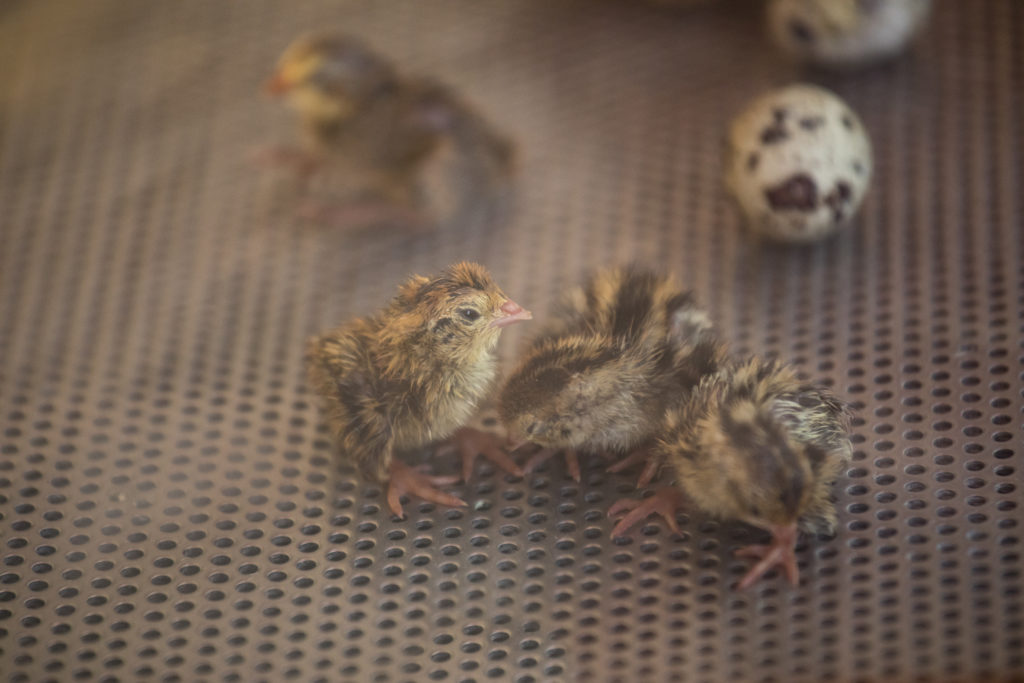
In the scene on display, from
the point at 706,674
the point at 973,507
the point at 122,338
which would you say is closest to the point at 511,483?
the point at 706,674

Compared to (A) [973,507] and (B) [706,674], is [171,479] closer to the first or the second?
(B) [706,674]

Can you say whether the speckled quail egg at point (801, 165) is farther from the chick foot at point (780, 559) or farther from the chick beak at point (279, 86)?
the chick beak at point (279, 86)

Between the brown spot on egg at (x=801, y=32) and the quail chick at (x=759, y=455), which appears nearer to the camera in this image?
the quail chick at (x=759, y=455)

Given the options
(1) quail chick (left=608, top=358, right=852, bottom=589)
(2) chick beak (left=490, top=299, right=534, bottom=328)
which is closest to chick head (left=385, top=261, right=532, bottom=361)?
(2) chick beak (left=490, top=299, right=534, bottom=328)

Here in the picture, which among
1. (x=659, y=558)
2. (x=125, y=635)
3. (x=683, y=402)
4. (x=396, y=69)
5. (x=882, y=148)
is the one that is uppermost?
(x=396, y=69)

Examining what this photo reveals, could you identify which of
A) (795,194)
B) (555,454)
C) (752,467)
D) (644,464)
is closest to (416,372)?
(555,454)

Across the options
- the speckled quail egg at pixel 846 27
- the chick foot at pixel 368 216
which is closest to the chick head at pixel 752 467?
the chick foot at pixel 368 216

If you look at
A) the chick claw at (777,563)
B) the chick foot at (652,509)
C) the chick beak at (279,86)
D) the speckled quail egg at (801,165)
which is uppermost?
the chick beak at (279,86)
